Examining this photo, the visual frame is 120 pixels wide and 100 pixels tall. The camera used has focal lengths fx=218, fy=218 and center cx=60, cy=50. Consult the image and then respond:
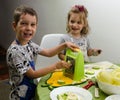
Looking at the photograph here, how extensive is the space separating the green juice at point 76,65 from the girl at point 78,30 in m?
0.42

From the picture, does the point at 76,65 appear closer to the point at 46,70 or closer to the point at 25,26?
the point at 46,70

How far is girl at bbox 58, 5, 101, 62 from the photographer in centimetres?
165

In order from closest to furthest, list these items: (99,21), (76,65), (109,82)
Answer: (109,82), (76,65), (99,21)

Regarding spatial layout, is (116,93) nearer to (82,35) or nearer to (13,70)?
(13,70)

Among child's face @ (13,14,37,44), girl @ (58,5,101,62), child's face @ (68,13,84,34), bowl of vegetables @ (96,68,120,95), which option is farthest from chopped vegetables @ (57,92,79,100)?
child's face @ (68,13,84,34)

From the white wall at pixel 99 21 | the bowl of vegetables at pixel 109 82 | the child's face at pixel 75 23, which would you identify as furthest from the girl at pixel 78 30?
the bowl of vegetables at pixel 109 82

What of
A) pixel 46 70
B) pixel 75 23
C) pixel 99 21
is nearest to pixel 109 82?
pixel 46 70

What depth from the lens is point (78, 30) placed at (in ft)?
5.55

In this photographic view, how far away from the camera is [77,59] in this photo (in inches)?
45.3

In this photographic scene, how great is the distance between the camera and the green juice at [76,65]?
115cm

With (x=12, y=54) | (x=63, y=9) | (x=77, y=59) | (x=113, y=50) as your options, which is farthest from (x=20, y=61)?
(x=63, y=9)

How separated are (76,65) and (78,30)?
1.93ft

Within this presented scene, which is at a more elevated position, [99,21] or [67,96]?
[99,21]

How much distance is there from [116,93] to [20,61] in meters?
0.53
